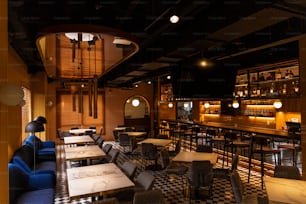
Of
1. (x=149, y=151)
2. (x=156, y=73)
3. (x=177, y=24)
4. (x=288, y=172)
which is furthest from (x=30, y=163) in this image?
(x=288, y=172)

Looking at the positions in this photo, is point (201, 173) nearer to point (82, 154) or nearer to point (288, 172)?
point (288, 172)

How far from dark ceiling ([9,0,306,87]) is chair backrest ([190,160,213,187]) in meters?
1.93

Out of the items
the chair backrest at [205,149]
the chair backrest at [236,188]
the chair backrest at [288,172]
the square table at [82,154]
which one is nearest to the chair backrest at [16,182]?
the square table at [82,154]

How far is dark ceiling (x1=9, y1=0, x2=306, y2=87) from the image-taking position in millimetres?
2429

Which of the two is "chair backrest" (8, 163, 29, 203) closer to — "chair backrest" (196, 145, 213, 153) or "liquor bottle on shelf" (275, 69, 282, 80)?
"chair backrest" (196, 145, 213, 153)

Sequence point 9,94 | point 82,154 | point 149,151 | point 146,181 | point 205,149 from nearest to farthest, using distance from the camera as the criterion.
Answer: point 9,94
point 146,181
point 82,154
point 205,149
point 149,151

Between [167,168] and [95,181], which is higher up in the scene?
[95,181]

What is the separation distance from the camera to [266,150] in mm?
5078

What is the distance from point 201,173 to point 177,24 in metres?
2.47

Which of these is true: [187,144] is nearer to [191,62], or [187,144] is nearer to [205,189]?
[205,189]

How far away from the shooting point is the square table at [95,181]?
9.56 ft

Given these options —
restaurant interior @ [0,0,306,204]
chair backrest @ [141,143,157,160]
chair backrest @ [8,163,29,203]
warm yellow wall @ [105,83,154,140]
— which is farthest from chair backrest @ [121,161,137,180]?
warm yellow wall @ [105,83,154,140]

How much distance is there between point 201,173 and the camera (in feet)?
12.8

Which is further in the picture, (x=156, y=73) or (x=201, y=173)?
(x=156, y=73)
